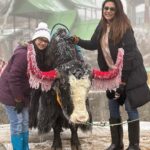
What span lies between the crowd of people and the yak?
0.18 m

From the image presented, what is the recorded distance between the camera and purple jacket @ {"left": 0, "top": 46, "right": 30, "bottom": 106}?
3.70 metres

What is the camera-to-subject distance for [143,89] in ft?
13.1

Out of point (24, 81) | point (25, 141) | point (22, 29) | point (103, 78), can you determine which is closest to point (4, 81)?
point (24, 81)

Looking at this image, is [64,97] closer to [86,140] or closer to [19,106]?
[19,106]

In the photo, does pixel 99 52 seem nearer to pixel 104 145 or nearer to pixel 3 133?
pixel 104 145

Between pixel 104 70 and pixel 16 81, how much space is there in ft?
3.15

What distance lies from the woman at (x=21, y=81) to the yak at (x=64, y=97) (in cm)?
18

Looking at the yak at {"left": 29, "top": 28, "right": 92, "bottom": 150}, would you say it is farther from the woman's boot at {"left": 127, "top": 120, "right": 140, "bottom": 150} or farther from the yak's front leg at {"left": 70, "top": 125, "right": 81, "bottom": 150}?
the woman's boot at {"left": 127, "top": 120, "right": 140, "bottom": 150}

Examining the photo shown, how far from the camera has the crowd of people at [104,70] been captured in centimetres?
371

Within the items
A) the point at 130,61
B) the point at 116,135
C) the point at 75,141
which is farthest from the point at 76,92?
the point at 75,141

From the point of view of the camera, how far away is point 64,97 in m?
3.87

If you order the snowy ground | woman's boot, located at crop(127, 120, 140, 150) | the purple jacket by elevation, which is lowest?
the snowy ground

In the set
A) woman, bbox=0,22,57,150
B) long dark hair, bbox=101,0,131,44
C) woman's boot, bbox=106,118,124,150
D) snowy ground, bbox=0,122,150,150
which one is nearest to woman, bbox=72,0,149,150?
long dark hair, bbox=101,0,131,44

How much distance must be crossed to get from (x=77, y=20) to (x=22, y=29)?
11.0ft
